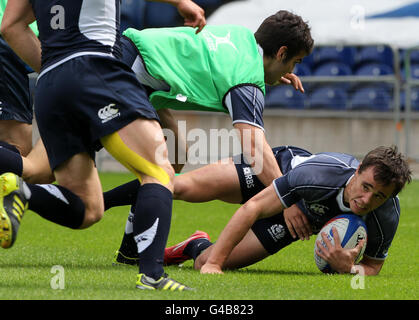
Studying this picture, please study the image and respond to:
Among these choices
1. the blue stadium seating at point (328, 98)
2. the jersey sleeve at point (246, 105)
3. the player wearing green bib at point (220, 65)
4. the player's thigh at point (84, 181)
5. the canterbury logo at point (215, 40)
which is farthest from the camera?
the blue stadium seating at point (328, 98)

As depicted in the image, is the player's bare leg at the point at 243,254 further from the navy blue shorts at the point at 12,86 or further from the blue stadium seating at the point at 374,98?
the blue stadium seating at the point at 374,98

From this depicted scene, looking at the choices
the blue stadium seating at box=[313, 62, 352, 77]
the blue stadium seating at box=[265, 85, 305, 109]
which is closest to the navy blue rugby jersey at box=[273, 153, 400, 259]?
the blue stadium seating at box=[265, 85, 305, 109]

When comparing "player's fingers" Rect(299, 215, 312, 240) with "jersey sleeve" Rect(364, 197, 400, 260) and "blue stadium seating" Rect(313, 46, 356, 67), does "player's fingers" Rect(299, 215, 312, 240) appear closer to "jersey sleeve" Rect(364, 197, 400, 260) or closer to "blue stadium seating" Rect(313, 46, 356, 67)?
"jersey sleeve" Rect(364, 197, 400, 260)

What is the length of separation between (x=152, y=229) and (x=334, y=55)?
47.0 feet

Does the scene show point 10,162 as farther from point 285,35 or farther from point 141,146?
point 285,35

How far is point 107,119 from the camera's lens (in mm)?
3977

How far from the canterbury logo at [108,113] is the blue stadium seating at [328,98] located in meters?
11.7

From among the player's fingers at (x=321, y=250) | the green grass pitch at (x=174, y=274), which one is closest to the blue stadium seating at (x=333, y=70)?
the green grass pitch at (x=174, y=274)

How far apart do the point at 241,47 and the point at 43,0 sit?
2023 millimetres

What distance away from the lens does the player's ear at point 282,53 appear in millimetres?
5801

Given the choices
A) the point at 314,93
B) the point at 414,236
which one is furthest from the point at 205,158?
the point at 414,236

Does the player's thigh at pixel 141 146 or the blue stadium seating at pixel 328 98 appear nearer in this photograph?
the player's thigh at pixel 141 146

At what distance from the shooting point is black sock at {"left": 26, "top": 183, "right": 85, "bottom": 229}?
13.5 feet

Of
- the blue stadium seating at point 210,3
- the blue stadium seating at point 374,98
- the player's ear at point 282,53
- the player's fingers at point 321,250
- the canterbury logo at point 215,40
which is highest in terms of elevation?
the canterbury logo at point 215,40
